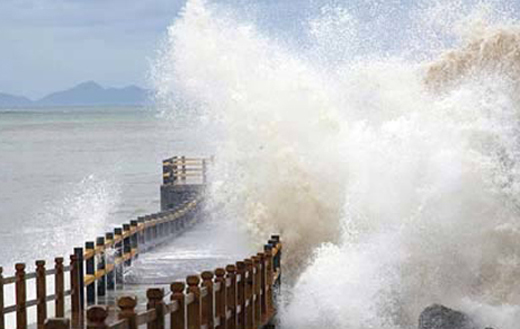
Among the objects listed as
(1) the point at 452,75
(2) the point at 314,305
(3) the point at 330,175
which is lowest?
(2) the point at 314,305

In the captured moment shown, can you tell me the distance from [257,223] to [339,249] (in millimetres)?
5802

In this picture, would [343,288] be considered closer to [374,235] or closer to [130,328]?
[374,235]

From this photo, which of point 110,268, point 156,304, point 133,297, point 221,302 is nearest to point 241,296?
point 221,302

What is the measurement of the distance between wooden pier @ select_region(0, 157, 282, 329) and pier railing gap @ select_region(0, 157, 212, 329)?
0.04 ft

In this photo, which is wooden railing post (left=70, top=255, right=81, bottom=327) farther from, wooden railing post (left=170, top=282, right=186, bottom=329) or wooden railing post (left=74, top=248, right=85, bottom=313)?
wooden railing post (left=170, top=282, right=186, bottom=329)

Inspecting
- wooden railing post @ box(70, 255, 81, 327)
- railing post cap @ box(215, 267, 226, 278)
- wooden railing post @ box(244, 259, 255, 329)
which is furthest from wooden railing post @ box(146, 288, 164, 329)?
wooden railing post @ box(70, 255, 81, 327)

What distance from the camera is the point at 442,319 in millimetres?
17891

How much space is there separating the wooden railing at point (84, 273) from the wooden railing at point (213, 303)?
1879mm

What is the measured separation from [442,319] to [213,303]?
4.42 m

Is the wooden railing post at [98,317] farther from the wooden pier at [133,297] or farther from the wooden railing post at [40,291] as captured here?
the wooden railing post at [40,291]

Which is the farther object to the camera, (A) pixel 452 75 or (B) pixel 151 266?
(A) pixel 452 75

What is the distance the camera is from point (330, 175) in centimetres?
2809

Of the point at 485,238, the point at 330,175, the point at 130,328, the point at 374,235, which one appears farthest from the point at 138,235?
the point at 130,328

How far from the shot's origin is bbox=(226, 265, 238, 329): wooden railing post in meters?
15.9
